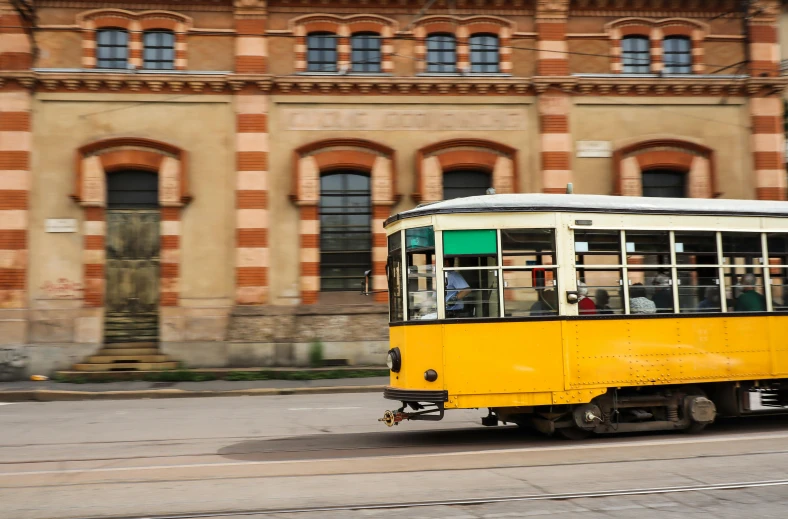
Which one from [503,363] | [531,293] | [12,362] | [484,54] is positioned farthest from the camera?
[484,54]

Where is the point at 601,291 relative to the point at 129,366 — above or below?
above

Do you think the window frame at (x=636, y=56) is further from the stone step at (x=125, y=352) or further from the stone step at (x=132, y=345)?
the stone step at (x=125, y=352)

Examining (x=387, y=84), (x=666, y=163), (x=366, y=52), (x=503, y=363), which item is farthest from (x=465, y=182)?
(x=503, y=363)

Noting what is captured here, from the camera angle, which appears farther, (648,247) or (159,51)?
(159,51)

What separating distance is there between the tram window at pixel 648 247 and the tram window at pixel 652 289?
0.13 metres

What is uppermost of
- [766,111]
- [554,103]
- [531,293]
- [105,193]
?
[554,103]

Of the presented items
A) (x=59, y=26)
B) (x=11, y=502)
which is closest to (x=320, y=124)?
(x=59, y=26)

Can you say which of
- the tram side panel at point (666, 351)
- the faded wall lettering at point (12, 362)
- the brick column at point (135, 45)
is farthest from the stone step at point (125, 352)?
the tram side panel at point (666, 351)

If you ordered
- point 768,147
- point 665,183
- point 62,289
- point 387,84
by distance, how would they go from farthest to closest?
point 665,183
point 768,147
point 387,84
point 62,289

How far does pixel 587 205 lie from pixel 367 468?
167 inches

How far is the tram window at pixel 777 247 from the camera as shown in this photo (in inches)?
420

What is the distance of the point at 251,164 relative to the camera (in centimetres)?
2038

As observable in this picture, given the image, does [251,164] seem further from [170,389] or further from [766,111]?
[766,111]

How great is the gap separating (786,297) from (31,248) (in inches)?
672
